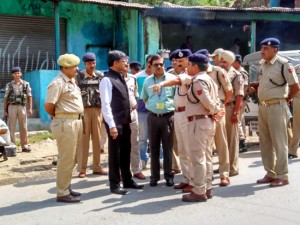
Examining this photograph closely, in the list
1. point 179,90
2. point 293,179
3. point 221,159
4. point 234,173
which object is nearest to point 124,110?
point 179,90

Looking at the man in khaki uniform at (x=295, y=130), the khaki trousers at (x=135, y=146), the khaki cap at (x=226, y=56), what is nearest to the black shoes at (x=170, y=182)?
the khaki trousers at (x=135, y=146)

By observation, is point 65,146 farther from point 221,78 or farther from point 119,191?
point 221,78

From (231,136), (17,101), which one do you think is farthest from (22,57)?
(231,136)

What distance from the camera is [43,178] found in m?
8.06

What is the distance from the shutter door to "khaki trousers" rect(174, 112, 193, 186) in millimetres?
9246

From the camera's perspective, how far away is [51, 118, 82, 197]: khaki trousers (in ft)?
19.8

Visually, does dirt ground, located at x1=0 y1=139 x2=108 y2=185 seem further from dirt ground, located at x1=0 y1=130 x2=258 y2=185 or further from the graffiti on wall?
the graffiti on wall

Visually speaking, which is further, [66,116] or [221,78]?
[221,78]

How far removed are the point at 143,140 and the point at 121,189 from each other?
177 centimetres

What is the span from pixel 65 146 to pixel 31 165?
12.0 ft

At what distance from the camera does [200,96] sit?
591 centimetres

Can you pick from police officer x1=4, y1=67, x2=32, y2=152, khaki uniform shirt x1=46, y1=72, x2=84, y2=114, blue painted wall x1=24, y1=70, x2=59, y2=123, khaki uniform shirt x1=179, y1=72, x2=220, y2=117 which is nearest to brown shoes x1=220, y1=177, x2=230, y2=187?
khaki uniform shirt x1=179, y1=72, x2=220, y2=117

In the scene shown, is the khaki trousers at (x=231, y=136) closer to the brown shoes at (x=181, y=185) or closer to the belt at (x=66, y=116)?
the brown shoes at (x=181, y=185)

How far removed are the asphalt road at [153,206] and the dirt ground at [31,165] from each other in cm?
79
